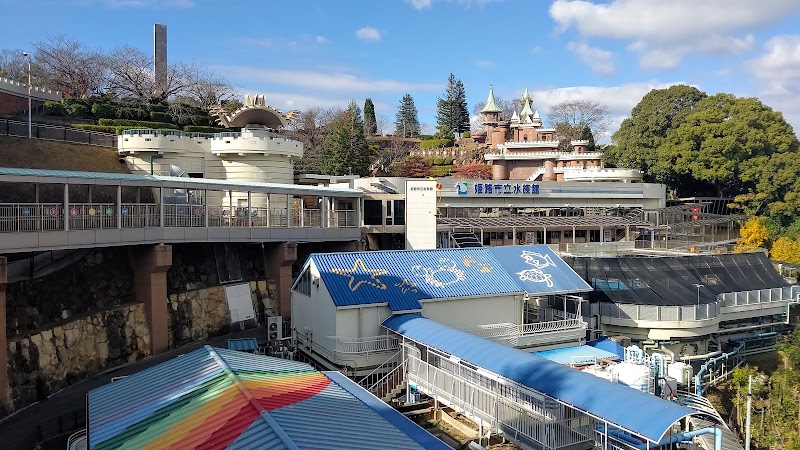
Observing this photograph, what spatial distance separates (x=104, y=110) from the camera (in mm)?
43844

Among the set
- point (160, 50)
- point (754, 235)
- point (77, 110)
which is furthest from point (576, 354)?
point (160, 50)

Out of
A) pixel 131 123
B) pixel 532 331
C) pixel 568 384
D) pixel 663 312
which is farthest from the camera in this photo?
pixel 131 123

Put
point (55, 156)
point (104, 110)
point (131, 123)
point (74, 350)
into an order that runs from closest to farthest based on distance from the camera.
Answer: point (74, 350)
point (55, 156)
point (131, 123)
point (104, 110)

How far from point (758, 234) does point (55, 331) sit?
5025 centimetres

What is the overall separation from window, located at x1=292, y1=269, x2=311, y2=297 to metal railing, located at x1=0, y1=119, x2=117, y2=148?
711 inches

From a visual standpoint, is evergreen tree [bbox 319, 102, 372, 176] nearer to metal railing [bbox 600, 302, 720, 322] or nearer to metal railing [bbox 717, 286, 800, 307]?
metal railing [bbox 600, 302, 720, 322]

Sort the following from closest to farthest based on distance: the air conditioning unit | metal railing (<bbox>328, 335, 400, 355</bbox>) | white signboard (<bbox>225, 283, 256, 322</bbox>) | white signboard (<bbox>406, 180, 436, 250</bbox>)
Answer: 1. metal railing (<bbox>328, 335, 400, 355</bbox>)
2. the air conditioning unit
3. white signboard (<bbox>225, 283, 256, 322</bbox>)
4. white signboard (<bbox>406, 180, 436, 250</bbox>)

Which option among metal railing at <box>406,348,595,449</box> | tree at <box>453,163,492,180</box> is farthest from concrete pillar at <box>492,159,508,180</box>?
metal railing at <box>406,348,595,449</box>

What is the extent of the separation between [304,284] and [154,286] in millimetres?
6179

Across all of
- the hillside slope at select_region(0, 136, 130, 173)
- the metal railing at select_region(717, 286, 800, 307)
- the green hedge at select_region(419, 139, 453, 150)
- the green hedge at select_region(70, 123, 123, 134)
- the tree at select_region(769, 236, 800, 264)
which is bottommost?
the metal railing at select_region(717, 286, 800, 307)

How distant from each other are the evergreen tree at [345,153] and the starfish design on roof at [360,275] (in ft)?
112

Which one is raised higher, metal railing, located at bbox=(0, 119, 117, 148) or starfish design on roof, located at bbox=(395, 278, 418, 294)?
metal railing, located at bbox=(0, 119, 117, 148)

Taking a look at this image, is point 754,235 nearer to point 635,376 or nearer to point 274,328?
point 635,376

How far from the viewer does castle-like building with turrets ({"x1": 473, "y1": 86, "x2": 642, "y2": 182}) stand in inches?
2226
